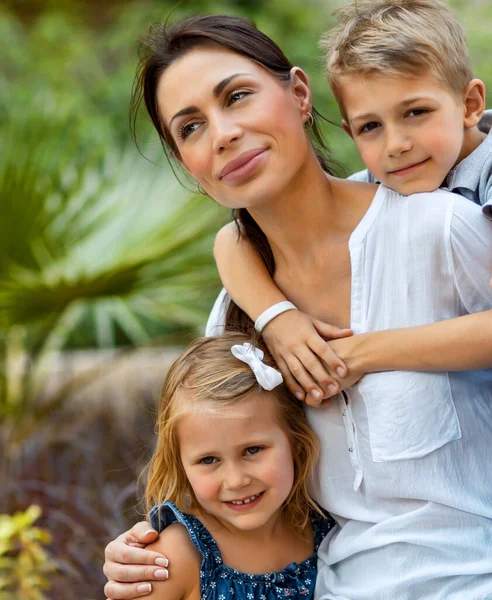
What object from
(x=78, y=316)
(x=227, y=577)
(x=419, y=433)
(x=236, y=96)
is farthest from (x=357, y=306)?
(x=78, y=316)

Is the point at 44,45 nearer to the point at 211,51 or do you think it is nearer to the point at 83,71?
the point at 83,71

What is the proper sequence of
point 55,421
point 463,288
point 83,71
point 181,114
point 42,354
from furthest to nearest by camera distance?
point 83,71, point 55,421, point 42,354, point 181,114, point 463,288

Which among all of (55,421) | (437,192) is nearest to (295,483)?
(437,192)

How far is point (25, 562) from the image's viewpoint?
3.09m

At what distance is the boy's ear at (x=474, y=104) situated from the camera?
199cm

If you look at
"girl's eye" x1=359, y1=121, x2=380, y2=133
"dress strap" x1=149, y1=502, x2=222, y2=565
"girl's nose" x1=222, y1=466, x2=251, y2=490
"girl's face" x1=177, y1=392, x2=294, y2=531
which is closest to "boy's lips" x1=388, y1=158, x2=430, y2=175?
"girl's eye" x1=359, y1=121, x2=380, y2=133

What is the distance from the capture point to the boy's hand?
1.93 metres

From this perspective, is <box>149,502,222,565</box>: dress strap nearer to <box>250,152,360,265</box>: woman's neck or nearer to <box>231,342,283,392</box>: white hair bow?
<box>231,342,283,392</box>: white hair bow

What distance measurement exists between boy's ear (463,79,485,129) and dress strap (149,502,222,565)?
1.02 m

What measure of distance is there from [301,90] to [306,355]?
608 mm

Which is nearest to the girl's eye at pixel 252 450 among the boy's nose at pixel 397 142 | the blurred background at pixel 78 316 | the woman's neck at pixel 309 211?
the woman's neck at pixel 309 211

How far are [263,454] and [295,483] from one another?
0.14 meters

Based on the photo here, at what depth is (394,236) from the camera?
192 centimetres

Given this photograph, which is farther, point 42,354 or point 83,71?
point 83,71
